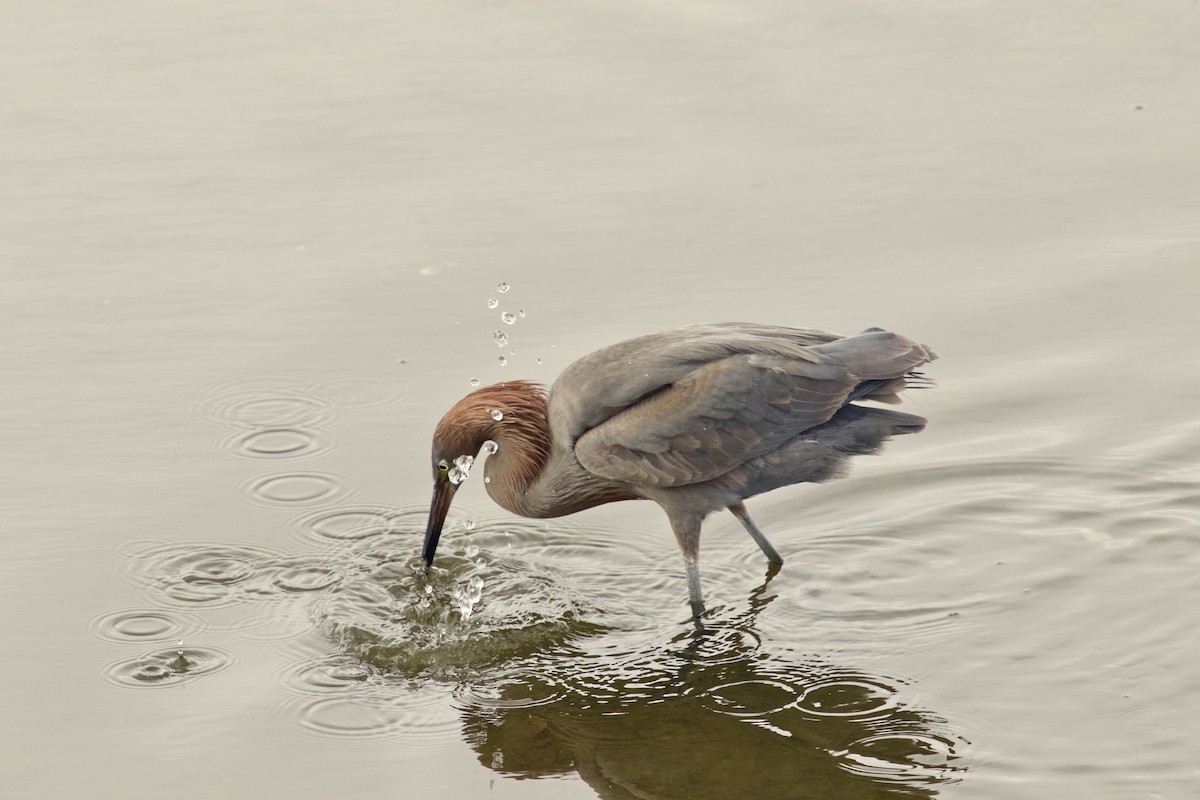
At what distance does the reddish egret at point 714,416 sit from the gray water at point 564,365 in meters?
0.42

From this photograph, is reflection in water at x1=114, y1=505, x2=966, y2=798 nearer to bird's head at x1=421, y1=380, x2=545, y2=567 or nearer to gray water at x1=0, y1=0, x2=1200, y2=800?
gray water at x1=0, y1=0, x2=1200, y2=800

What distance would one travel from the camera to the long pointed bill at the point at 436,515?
768 cm

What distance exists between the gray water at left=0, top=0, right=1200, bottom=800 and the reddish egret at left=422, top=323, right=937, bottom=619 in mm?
424

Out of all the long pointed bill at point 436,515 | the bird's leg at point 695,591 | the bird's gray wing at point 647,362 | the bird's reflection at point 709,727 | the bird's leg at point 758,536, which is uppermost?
the bird's gray wing at point 647,362

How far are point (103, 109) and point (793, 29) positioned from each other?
516cm

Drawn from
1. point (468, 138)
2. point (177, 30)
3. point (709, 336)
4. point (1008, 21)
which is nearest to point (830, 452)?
point (709, 336)

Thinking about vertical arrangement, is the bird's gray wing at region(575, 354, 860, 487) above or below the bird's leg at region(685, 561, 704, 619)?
above

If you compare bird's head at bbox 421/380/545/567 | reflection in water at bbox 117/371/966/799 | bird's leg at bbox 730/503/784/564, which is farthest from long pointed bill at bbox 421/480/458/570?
bird's leg at bbox 730/503/784/564

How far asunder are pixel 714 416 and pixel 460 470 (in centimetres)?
131

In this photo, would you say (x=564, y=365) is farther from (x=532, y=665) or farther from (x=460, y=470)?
(x=532, y=665)

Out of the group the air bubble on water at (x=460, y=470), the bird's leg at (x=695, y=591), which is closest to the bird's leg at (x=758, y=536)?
the bird's leg at (x=695, y=591)

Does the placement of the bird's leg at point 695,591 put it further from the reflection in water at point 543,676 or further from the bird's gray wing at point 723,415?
the bird's gray wing at point 723,415

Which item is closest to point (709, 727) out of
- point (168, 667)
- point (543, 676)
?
point (543, 676)

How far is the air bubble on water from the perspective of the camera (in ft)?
25.7
